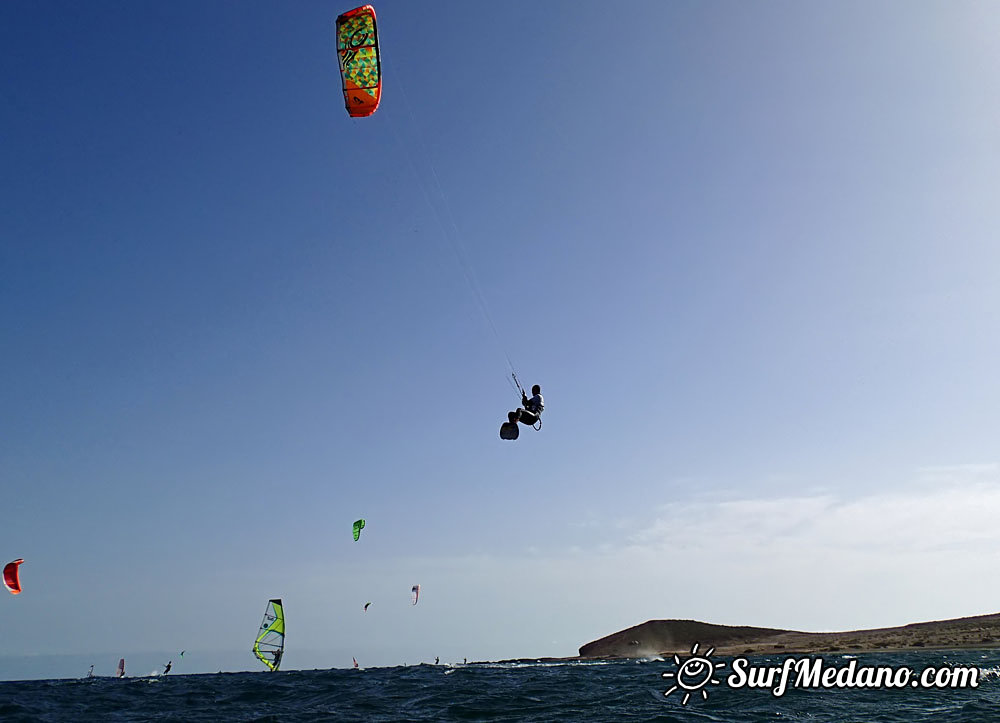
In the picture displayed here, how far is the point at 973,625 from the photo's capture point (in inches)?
2601

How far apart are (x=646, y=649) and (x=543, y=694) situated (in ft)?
165

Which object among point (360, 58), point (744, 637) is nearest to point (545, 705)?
point (360, 58)

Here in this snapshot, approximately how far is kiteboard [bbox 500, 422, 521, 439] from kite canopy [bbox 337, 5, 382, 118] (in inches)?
336

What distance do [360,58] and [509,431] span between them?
10.3 m

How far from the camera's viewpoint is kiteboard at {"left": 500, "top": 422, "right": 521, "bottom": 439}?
17.2m

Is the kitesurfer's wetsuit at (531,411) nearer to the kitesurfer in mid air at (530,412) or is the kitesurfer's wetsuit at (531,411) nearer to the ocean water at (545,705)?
the kitesurfer in mid air at (530,412)

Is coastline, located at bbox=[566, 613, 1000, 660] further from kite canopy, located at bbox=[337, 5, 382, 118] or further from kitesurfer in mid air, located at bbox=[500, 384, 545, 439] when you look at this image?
kite canopy, located at bbox=[337, 5, 382, 118]

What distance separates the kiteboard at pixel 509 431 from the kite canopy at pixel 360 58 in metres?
8.54

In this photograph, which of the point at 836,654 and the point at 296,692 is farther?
the point at 836,654

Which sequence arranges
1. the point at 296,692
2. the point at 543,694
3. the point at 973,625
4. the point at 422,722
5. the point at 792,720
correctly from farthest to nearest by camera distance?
1. the point at 973,625
2. the point at 296,692
3. the point at 543,694
4. the point at 422,722
5. the point at 792,720

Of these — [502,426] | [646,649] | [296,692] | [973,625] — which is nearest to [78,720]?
[296,692]

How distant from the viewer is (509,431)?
57.0 ft

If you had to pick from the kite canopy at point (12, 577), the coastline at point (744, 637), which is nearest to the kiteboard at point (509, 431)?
the kite canopy at point (12, 577)

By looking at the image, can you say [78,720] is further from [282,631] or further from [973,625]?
[973,625]
